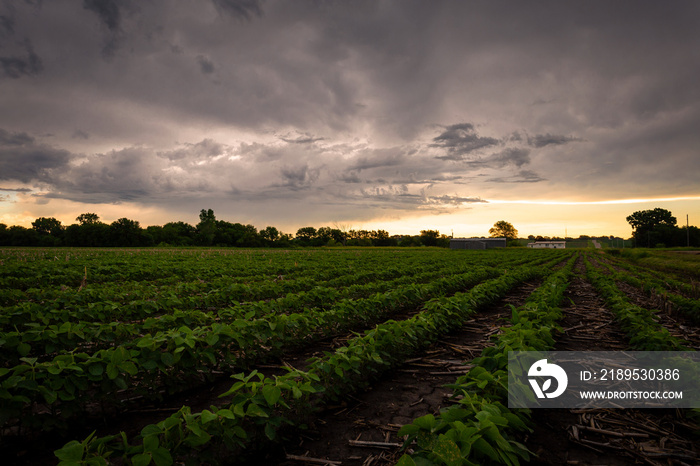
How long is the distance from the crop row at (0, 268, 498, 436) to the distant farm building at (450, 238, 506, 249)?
97.6m

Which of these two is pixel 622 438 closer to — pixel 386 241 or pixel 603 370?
pixel 603 370

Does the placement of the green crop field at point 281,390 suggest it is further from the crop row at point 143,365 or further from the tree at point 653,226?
the tree at point 653,226

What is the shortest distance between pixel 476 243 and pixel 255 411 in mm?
101621

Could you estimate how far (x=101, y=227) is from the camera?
88562 millimetres

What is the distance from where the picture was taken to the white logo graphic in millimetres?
3664

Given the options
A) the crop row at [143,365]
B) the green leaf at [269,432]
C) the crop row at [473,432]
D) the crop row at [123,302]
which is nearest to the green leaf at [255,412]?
the green leaf at [269,432]

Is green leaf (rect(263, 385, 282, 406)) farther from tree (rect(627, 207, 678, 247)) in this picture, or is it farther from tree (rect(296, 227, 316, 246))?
tree (rect(627, 207, 678, 247))

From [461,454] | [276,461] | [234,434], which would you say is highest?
[461,454]

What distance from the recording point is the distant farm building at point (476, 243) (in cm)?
9675

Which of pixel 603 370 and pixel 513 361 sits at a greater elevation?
pixel 513 361

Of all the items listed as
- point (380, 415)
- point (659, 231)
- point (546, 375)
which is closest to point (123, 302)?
point (380, 415)

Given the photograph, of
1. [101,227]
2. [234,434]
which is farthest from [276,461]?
[101,227]

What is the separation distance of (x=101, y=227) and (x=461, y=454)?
110271 mm

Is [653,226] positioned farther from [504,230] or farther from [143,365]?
[143,365]
